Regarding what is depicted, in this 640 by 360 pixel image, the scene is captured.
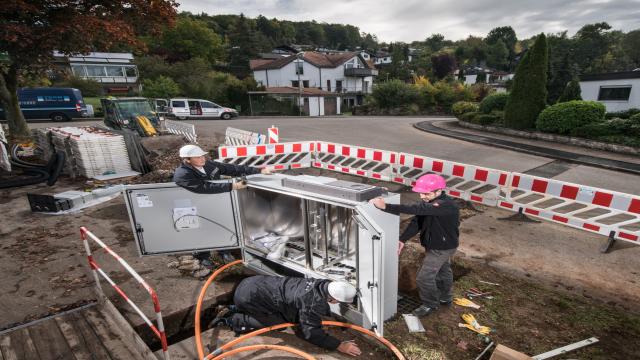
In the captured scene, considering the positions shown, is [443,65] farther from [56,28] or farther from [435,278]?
[435,278]

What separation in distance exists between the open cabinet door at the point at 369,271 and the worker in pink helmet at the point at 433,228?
0.30m

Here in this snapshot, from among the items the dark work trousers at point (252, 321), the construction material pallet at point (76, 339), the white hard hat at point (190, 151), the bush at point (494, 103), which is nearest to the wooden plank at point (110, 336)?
the construction material pallet at point (76, 339)

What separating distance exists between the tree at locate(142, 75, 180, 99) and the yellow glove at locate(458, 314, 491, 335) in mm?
36723

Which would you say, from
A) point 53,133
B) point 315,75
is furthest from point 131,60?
point 53,133

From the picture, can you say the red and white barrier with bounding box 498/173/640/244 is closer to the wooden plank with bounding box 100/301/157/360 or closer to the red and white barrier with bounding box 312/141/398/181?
the red and white barrier with bounding box 312/141/398/181

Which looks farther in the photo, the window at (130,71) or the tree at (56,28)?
the window at (130,71)

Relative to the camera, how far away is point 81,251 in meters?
5.88

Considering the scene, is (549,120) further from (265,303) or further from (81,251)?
(81,251)

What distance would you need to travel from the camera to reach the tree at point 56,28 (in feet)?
33.8

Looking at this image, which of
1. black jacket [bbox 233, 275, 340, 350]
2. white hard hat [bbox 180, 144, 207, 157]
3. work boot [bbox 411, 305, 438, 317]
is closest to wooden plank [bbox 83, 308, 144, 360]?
black jacket [bbox 233, 275, 340, 350]

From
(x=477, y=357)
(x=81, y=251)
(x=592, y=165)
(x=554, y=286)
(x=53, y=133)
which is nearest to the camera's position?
(x=477, y=357)

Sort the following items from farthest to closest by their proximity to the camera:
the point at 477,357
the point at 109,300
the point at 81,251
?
1. the point at 81,251
2. the point at 109,300
3. the point at 477,357

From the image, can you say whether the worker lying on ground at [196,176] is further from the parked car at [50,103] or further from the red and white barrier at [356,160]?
the parked car at [50,103]

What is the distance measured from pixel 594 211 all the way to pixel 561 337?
544 centimetres
